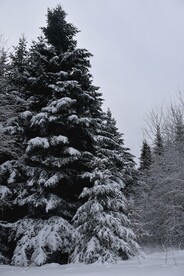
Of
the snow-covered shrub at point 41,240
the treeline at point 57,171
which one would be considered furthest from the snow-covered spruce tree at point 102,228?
the snow-covered shrub at point 41,240

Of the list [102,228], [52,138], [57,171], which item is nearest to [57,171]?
[57,171]

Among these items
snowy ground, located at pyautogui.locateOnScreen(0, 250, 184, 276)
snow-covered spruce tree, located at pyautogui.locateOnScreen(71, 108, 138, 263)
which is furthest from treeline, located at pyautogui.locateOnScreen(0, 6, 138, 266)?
snowy ground, located at pyautogui.locateOnScreen(0, 250, 184, 276)

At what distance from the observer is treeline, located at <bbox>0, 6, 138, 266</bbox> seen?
10148 mm

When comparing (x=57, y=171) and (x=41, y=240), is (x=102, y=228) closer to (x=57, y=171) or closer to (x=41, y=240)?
(x=41, y=240)

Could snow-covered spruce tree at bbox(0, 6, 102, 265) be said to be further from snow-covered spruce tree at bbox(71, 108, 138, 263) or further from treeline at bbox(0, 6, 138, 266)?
snow-covered spruce tree at bbox(71, 108, 138, 263)

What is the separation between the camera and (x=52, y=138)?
12711mm

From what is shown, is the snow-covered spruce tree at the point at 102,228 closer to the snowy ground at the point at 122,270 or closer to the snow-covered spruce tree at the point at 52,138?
the snowy ground at the point at 122,270

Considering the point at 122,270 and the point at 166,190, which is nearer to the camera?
the point at 122,270

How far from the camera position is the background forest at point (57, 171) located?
10.2 m

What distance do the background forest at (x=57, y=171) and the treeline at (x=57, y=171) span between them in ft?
0.12

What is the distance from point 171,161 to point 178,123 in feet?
11.7

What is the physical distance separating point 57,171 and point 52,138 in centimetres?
154

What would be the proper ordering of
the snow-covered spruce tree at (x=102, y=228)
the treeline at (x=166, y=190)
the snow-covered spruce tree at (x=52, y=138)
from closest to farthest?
1. the snow-covered spruce tree at (x=102, y=228)
2. the snow-covered spruce tree at (x=52, y=138)
3. the treeline at (x=166, y=190)

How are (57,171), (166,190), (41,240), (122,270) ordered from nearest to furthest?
1. (122,270)
2. (41,240)
3. (57,171)
4. (166,190)
